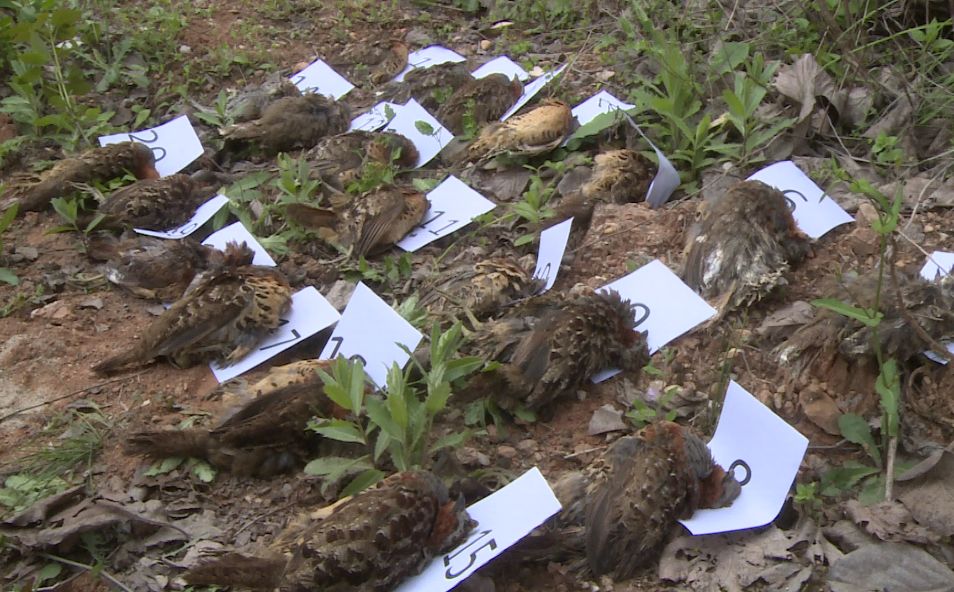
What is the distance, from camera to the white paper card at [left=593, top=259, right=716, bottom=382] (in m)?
3.12

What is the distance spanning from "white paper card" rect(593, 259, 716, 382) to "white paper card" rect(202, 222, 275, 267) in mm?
1544

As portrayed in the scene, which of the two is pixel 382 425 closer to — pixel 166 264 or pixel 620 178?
pixel 166 264

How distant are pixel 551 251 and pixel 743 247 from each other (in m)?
0.79

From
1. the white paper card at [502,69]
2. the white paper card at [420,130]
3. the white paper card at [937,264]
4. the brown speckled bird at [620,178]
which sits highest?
the white paper card at [937,264]

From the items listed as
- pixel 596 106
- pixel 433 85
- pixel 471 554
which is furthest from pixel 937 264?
pixel 433 85

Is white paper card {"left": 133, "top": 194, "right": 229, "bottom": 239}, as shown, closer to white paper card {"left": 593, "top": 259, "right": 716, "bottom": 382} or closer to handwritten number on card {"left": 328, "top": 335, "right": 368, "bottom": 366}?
handwritten number on card {"left": 328, "top": 335, "right": 368, "bottom": 366}

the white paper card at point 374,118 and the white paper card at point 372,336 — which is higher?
the white paper card at point 372,336

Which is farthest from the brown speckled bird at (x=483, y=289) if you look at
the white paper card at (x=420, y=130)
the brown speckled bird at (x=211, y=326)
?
the white paper card at (x=420, y=130)

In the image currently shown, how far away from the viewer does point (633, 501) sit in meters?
2.39

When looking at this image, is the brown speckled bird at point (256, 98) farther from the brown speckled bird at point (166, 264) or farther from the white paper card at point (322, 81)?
the brown speckled bird at point (166, 264)

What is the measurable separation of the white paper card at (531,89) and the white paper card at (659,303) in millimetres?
1667

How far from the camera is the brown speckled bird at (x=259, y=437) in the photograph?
2.75m

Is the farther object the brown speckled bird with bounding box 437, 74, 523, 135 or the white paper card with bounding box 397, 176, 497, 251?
the brown speckled bird with bounding box 437, 74, 523, 135

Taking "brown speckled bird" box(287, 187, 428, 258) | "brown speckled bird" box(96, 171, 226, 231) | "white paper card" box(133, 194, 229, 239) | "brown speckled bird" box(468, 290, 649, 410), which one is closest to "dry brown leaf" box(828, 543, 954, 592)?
"brown speckled bird" box(468, 290, 649, 410)
